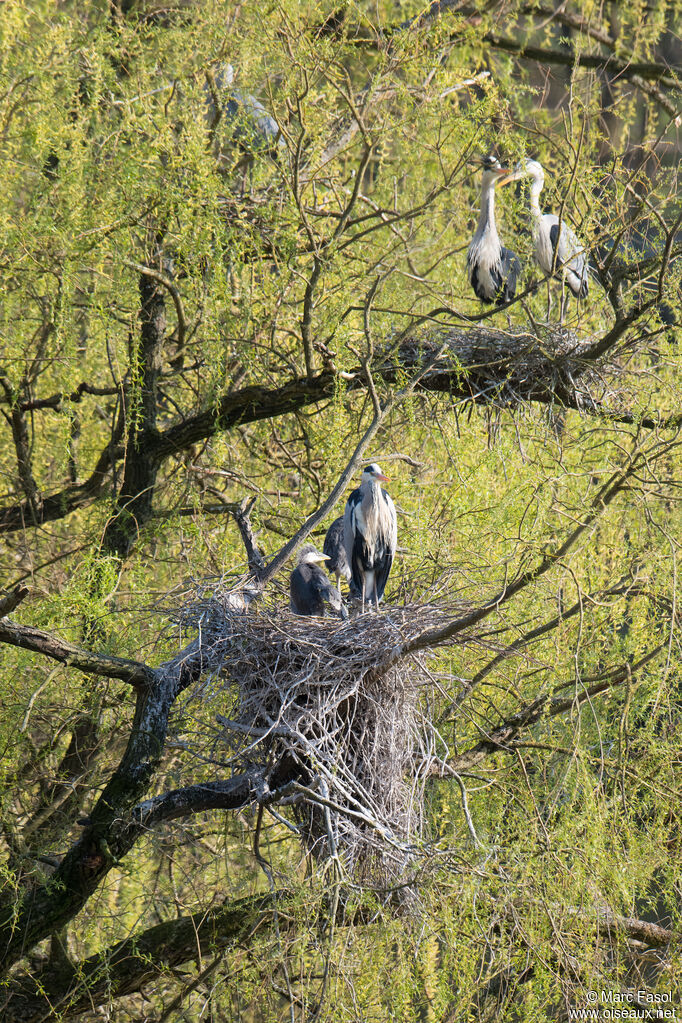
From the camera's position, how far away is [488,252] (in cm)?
570

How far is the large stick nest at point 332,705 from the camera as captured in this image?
362 centimetres

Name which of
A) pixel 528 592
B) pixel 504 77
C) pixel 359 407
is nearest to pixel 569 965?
pixel 528 592

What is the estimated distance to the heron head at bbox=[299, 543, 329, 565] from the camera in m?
4.72

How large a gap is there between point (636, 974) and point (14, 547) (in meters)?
3.54

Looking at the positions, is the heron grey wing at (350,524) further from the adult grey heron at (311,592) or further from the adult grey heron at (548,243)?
the adult grey heron at (548,243)

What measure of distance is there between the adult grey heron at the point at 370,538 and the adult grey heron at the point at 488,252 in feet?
4.32

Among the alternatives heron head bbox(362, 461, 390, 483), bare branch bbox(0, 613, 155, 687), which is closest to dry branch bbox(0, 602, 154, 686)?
bare branch bbox(0, 613, 155, 687)

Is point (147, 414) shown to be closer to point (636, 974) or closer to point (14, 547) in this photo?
point (14, 547)

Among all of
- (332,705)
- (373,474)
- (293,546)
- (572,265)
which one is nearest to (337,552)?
(373,474)

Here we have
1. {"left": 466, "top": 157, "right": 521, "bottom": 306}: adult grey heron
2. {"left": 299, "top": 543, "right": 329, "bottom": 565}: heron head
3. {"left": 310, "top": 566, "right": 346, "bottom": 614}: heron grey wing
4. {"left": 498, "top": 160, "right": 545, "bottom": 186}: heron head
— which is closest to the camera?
{"left": 310, "top": 566, "right": 346, "bottom": 614}: heron grey wing

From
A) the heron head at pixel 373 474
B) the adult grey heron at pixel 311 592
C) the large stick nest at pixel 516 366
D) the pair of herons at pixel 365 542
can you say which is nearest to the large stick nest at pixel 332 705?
the adult grey heron at pixel 311 592

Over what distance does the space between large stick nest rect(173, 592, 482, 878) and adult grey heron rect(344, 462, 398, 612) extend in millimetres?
910

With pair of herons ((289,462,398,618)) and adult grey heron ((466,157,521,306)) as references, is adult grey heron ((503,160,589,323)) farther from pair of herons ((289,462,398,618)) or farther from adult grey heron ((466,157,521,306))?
pair of herons ((289,462,398,618))

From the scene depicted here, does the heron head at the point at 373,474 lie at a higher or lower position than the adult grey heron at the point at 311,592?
higher
